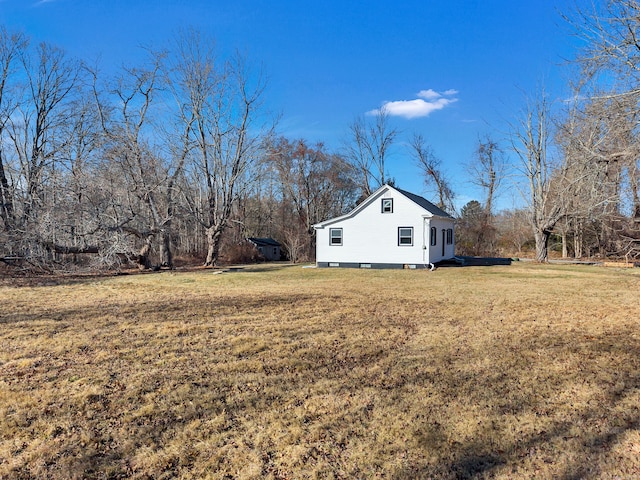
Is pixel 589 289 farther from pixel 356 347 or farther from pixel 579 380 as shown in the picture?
pixel 356 347

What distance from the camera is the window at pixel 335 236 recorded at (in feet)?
64.5

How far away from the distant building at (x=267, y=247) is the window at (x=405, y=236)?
12.7m

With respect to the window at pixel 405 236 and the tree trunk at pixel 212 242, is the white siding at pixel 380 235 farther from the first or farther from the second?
the tree trunk at pixel 212 242

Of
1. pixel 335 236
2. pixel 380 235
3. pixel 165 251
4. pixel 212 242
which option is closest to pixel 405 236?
pixel 380 235

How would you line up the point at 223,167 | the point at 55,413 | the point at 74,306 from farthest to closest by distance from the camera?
the point at 223,167 → the point at 74,306 → the point at 55,413

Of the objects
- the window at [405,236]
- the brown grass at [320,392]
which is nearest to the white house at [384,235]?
the window at [405,236]

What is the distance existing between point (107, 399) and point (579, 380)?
507cm

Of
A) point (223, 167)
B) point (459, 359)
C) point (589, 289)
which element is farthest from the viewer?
point (223, 167)

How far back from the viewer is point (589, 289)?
1143 centimetres

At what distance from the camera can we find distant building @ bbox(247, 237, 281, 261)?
28766mm

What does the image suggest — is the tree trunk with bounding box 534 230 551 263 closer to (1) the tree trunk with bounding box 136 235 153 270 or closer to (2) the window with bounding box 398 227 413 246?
(2) the window with bounding box 398 227 413 246

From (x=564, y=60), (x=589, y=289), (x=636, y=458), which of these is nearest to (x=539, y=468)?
(x=636, y=458)

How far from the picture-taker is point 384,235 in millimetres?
18875

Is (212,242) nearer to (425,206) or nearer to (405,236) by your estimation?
(405,236)
